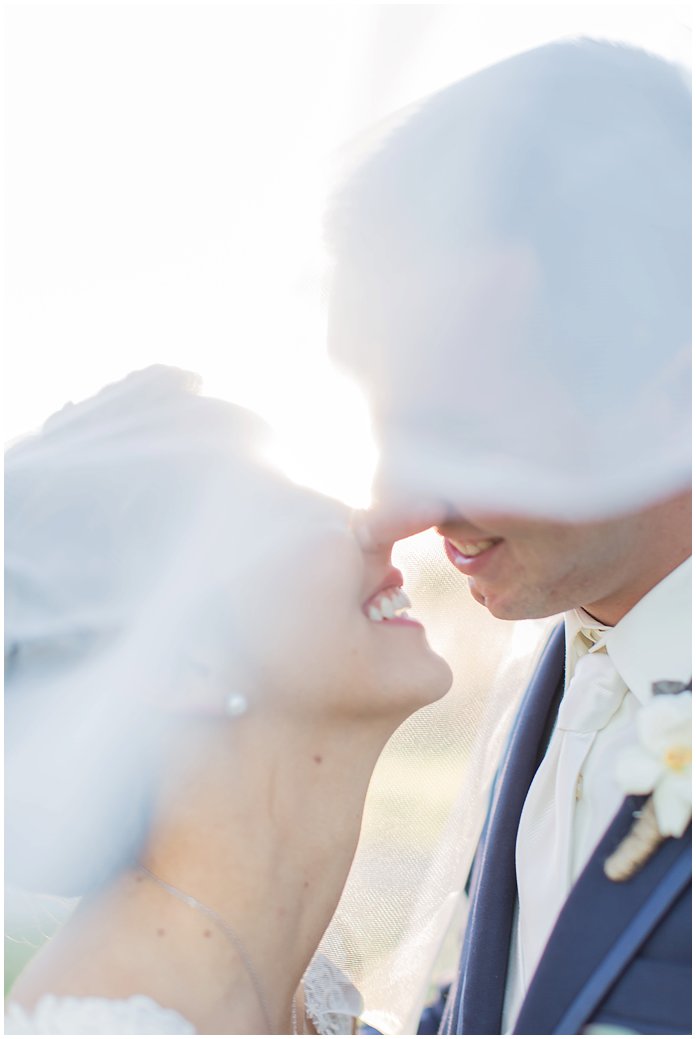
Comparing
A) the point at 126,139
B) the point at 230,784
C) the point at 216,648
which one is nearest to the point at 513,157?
the point at 126,139

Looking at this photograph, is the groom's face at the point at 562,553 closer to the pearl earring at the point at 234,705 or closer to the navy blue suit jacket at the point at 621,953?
the pearl earring at the point at 234,705

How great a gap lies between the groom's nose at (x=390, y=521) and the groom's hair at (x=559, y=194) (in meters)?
0.42

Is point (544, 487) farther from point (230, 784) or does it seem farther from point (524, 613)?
point (230, 784)

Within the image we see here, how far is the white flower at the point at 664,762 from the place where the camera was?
2092 millimetres

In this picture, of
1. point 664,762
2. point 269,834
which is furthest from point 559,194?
point 269,834

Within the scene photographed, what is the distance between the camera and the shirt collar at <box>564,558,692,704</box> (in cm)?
241

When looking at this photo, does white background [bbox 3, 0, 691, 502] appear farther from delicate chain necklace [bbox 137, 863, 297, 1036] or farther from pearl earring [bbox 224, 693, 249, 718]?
delicate chain necklace [bbox 137, 863, 297, 1036]

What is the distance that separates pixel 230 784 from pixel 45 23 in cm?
227

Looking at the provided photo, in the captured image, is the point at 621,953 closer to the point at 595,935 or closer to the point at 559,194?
the point at 595,935

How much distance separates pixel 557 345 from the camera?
8.32 feet

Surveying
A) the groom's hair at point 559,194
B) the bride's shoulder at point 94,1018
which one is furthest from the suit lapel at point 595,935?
the groom's hair at point 559,194

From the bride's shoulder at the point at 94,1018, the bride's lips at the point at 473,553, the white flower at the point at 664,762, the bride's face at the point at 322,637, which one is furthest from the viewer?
the bride's lips at the point at 473,553

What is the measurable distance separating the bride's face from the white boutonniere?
506 millimetres

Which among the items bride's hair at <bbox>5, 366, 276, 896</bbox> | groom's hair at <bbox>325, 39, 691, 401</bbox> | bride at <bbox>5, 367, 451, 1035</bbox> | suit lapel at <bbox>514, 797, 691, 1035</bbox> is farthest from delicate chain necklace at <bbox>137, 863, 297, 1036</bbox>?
groom's hair at <bbox>325, 39, 691, 401</bbox>
